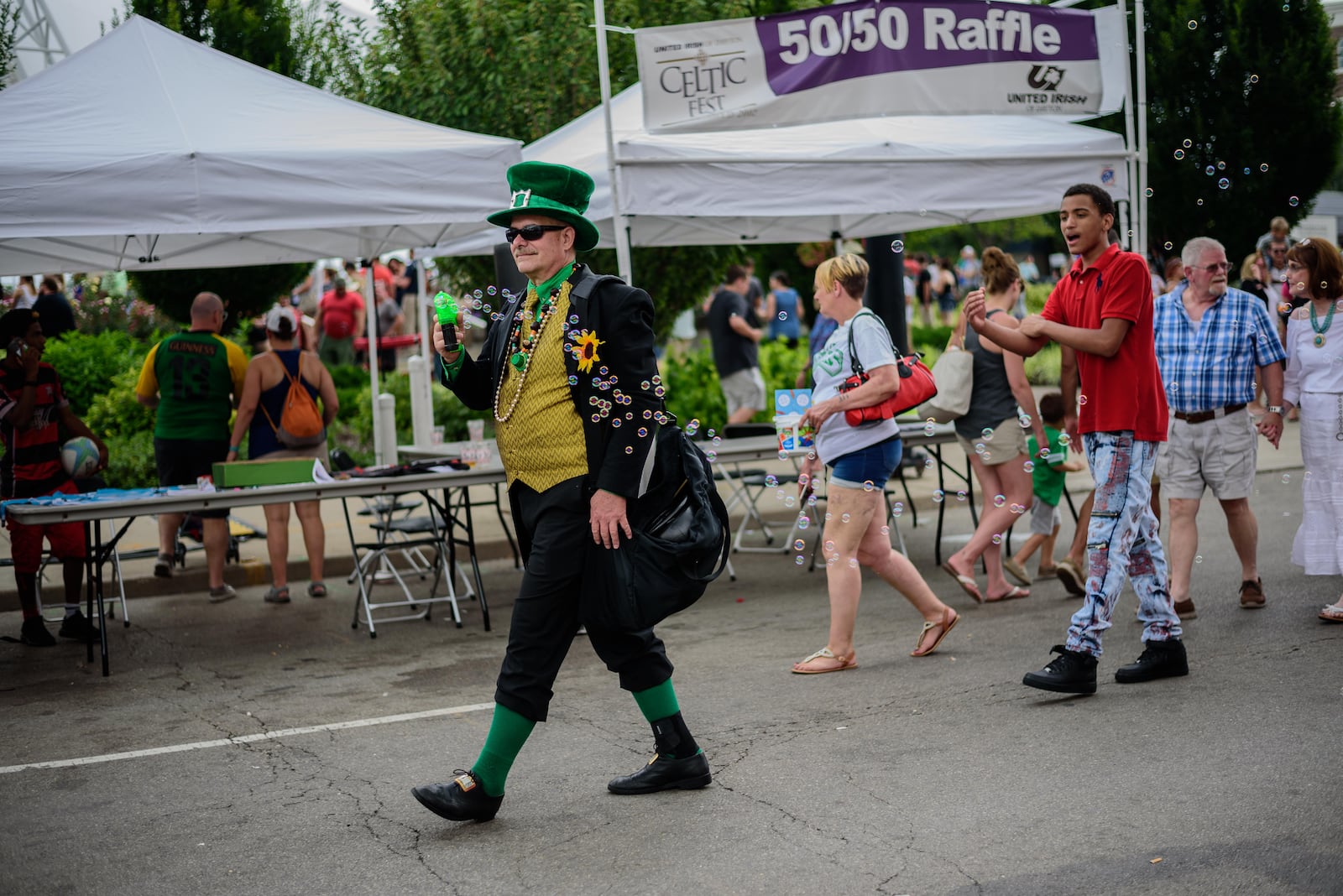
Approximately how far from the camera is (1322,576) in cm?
800

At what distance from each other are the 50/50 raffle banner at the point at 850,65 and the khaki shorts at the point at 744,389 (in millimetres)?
5948

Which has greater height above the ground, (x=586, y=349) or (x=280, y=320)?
(x=280, y=320)

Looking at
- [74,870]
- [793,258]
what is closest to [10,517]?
[74,870]

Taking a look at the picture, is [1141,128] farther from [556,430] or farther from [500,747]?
[500,747]

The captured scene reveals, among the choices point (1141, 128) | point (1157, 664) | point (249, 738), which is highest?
point (1141, 128)

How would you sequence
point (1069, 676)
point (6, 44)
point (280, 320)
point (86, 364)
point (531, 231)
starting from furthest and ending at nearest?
point (6, 44) → point (86, 364) → point (280, 320) → point (1069, 676) → point (531, 231)

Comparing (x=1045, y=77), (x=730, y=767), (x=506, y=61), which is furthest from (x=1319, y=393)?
(x=506, y=61)

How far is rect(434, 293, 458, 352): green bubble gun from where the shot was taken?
4.46 meters

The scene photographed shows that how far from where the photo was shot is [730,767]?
5035 millimetres

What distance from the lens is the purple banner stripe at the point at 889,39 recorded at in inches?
343

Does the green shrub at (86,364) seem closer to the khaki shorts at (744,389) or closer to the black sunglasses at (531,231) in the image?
the khaki shorts at (744,389)

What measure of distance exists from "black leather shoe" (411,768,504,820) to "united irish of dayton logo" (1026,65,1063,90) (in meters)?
6.50

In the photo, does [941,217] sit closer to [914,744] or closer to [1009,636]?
[1009,636]

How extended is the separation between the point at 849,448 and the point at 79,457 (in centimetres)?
426
